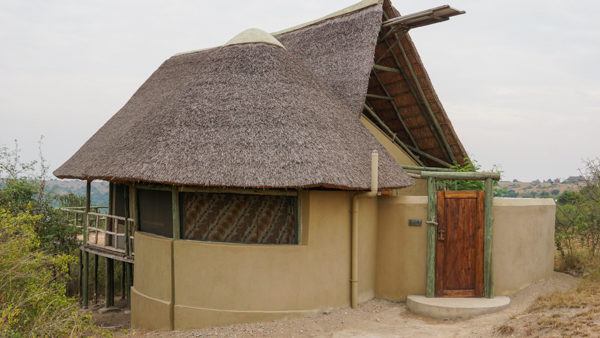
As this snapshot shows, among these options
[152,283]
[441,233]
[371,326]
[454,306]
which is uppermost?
[441,233]

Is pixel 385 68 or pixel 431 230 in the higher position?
pixel 385 68

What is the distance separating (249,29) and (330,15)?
357 centimetres

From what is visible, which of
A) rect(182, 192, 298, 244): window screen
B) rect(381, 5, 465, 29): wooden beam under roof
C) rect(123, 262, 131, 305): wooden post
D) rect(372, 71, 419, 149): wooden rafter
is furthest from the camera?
rect(123, 262, 131, 305): wooden post

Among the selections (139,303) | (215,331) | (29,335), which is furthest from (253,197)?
(29,335)

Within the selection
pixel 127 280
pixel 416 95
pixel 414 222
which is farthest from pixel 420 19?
pixel 127 280

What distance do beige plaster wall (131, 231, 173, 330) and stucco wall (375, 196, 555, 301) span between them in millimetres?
4193

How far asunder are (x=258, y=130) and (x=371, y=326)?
13.3 ft

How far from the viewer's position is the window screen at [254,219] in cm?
1003

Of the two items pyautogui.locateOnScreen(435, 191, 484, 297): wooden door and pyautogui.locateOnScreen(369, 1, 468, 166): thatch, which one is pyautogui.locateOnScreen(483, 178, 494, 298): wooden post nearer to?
pyautogui.locateOnScreen(435, 191, 484, 297): wooden door

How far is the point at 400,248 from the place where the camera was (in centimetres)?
1105

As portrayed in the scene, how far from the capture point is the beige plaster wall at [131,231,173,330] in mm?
10367

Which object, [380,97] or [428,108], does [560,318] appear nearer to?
[428,108]

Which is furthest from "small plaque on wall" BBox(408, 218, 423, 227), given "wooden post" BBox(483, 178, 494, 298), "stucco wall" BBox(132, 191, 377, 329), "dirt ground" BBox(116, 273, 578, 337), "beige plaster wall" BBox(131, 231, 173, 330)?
"beige plaster wall" BBox(131, 231, 173, 330)

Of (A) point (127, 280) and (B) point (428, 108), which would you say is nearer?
(B) point (428, 108)
